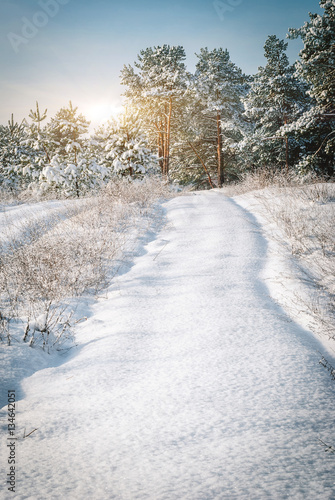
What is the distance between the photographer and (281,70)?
43.5 ft

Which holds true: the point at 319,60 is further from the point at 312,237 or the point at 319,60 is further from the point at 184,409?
the point at 184,409

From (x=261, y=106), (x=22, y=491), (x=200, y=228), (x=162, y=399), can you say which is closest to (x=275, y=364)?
(x=162, y=399)

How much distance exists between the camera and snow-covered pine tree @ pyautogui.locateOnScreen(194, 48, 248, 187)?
51.4 ft

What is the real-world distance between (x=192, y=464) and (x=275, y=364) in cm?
96

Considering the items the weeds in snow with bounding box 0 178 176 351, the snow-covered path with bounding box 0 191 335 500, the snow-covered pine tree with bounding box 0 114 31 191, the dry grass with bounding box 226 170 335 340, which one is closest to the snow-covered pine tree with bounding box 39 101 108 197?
the weeds in snow with bounding box 0 178 176 351

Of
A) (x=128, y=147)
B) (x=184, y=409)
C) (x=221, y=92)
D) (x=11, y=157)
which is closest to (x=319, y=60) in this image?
(x=128, y=147)

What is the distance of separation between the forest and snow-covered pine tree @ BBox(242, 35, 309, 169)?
0.06 m

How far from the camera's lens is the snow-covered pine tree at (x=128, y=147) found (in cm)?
1101

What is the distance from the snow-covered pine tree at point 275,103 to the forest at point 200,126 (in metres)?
0.06

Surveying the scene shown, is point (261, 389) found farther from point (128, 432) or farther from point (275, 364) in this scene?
point (128, 432)

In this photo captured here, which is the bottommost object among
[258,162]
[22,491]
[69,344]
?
[69,344]

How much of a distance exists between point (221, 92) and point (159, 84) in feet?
15.0

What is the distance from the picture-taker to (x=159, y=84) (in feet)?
55.3

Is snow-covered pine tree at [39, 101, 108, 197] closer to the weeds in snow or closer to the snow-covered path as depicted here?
the weeds in snow
